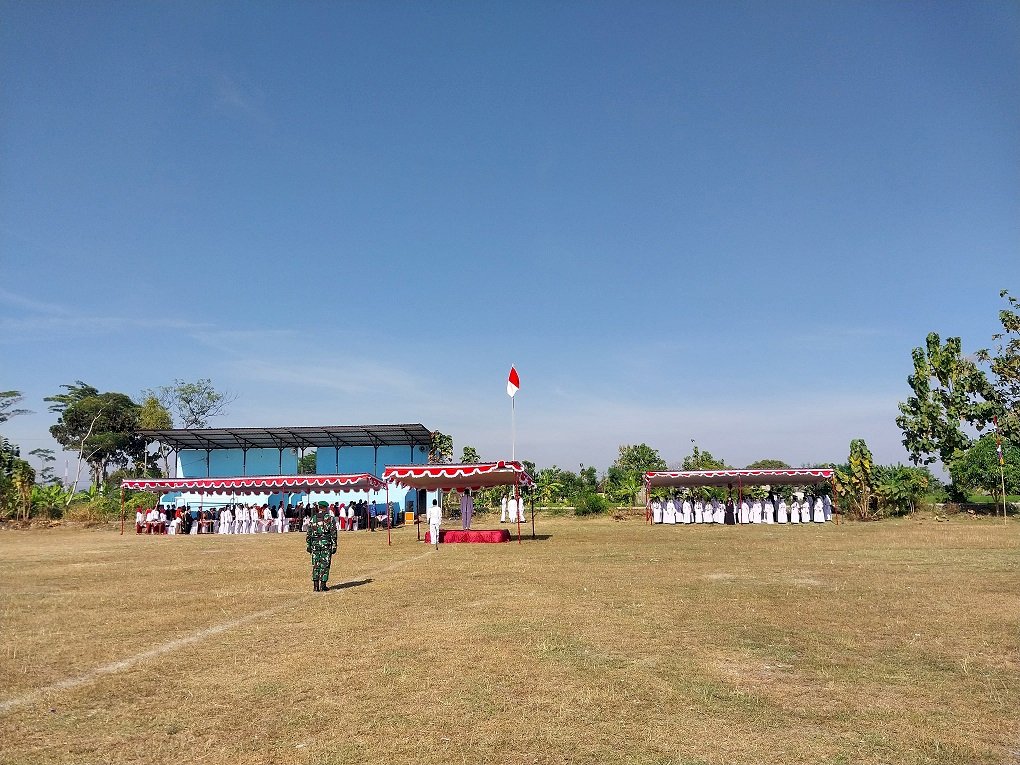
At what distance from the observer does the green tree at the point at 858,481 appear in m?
39.7

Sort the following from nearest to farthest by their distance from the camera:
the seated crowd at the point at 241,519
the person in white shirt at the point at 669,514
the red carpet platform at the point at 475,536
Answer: the red carpet platform at the point at 475,536, the seated crowd at the point at 241,519, the person in white shirt at the point at 669,514

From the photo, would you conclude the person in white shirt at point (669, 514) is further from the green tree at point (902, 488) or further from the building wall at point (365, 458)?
the building wall at point (365, 458)

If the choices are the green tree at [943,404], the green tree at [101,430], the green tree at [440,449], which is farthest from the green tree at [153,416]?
the green tree at [943,404]

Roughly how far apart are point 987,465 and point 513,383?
36.6 metres

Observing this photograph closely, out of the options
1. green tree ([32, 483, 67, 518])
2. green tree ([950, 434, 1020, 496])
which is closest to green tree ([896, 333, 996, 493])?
green tree ([950, 434, 1020, 496])

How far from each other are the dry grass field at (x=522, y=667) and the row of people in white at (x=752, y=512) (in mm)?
22630

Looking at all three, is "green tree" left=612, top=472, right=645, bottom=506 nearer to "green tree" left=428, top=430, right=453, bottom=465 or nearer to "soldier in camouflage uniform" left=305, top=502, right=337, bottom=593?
"green tree" left=428, top=430, right=453, bottom=465

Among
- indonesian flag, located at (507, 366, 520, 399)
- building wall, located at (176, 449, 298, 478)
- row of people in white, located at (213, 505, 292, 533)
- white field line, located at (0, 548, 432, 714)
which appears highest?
indonesian flag, located at (507, 366, 520, 399)

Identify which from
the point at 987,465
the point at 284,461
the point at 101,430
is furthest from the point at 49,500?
the point at 987,465

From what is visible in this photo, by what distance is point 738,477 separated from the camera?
112ft

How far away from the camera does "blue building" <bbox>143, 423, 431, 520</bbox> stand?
46.2 meters

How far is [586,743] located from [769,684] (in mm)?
2309

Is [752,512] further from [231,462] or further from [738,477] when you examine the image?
[231,462]

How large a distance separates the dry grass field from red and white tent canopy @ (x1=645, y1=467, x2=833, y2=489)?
1863 cm
